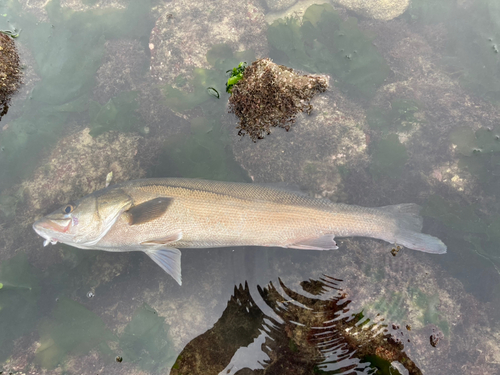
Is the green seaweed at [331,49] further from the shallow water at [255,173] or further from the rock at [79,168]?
the rock at [79,168]

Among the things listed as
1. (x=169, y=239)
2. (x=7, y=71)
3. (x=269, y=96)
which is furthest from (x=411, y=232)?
(x=7, y=71)

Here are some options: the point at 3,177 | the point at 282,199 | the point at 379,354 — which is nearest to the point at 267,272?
the point at 282,199

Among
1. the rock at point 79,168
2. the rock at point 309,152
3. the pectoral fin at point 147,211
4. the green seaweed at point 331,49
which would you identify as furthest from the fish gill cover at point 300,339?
the green seaweed at point 331,49

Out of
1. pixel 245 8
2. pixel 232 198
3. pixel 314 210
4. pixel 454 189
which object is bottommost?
pixel 454 189

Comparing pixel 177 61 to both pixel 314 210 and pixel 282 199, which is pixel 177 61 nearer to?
pixel 282 199

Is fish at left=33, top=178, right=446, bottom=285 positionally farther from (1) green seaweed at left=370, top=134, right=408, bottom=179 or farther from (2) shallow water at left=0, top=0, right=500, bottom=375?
(1) green seaweed at left=370, top=134, right=408, bottom=179

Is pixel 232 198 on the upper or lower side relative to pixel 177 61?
lower

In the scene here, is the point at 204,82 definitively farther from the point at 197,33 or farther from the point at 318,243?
the point at 318,243
